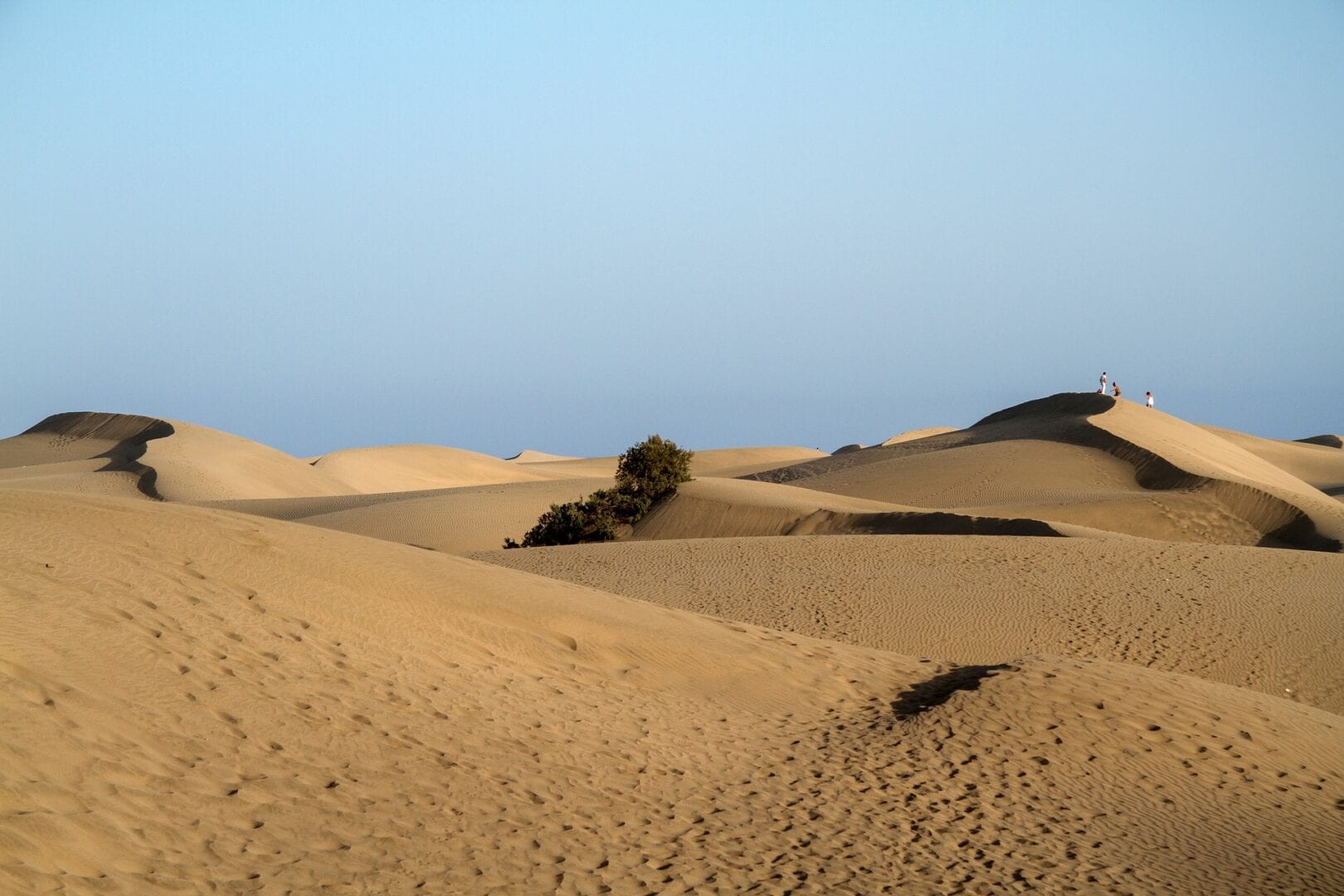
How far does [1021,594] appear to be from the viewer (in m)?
16.3

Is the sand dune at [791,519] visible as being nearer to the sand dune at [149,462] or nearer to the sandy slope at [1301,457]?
the sand dune at [149,462]

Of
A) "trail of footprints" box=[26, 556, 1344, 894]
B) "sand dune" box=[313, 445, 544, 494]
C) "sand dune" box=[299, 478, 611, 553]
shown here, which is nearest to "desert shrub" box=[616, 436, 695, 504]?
"sand dune" box=[299, 478, 611, 553]

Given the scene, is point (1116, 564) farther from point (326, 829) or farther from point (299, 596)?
point (326, 829)

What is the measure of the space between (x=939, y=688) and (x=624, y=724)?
3.55m

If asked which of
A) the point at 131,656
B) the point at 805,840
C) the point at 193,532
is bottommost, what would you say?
the point at 805,840

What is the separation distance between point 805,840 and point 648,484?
1993cm

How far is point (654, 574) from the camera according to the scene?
18000 mm

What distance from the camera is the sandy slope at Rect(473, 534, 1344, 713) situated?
46.1 ft

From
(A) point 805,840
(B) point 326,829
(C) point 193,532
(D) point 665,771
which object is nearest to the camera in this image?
(B) point 326,829

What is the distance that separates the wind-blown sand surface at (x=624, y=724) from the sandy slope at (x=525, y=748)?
0.09 ft

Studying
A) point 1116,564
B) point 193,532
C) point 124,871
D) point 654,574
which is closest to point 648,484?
point 654,574

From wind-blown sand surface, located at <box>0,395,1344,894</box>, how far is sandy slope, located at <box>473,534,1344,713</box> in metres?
0.08

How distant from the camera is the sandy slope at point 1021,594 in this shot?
14062mm

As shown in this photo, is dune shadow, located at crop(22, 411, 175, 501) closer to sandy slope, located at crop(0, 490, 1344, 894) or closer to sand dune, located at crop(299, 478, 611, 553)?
sand dune, located at crop(299, 478, 611, 553)
